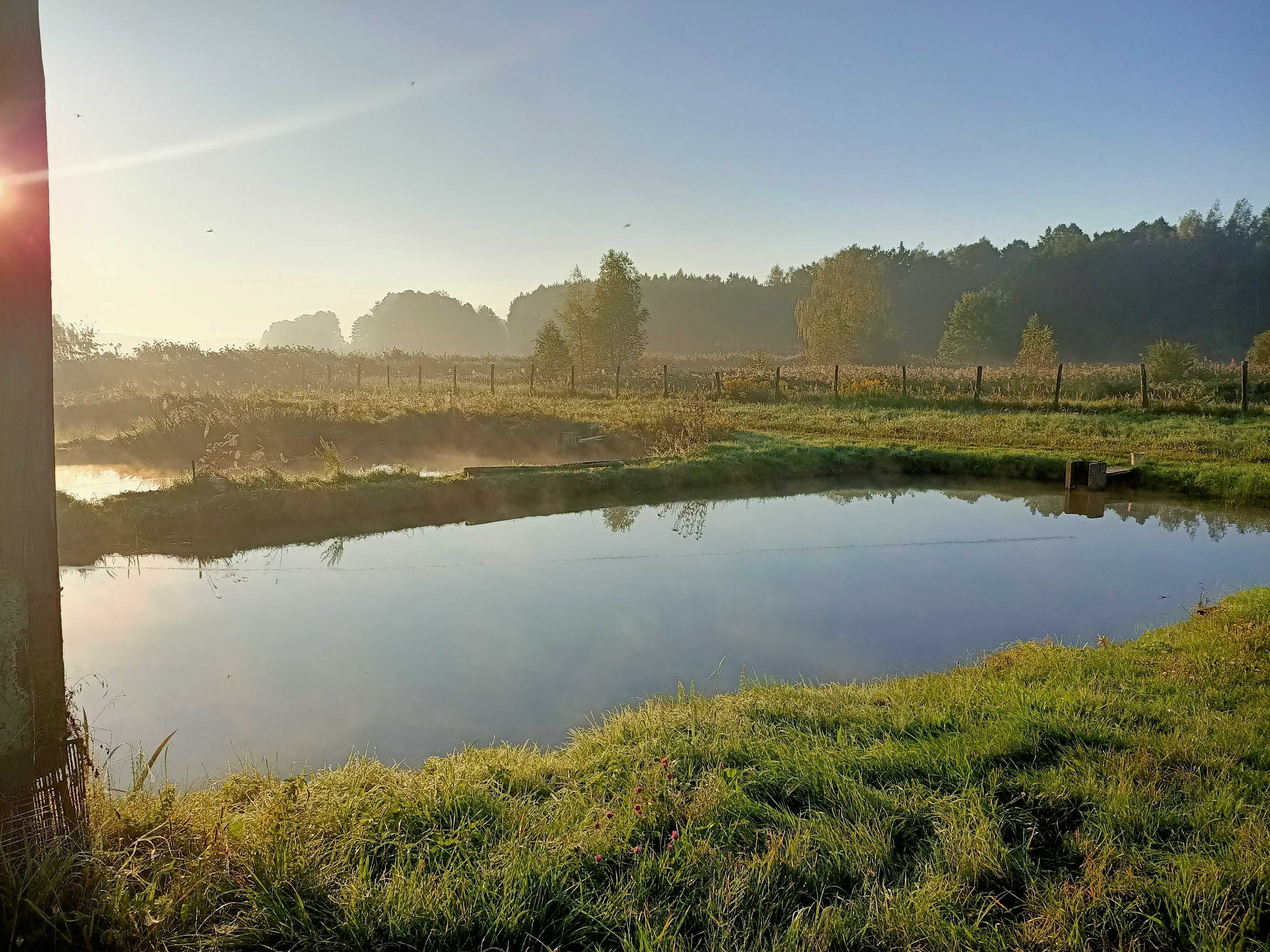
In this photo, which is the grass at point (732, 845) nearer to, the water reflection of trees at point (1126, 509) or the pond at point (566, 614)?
the pond at point (566, 614)

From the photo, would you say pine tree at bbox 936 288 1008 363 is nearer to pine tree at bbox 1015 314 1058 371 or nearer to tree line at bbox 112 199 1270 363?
tree line at bbox 112 199 1270 363

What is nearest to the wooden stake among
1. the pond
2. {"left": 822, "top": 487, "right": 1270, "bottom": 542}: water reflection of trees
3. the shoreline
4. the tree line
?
the pond

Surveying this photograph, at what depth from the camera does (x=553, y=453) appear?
17875mm

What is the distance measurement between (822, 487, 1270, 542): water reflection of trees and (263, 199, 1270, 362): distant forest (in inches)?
2177

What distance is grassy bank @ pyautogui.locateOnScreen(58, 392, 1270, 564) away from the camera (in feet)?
32.8

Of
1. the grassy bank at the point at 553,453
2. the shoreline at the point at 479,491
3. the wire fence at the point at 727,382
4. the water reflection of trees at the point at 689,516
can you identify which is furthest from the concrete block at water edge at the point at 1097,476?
the wire fence at the point at 727,382

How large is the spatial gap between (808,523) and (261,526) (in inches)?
330

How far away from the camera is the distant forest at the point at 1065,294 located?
81438 mm

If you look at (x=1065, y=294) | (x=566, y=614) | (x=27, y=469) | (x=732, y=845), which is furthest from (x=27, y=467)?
(x=1065, y=294)

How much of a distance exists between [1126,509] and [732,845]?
41.1 feet

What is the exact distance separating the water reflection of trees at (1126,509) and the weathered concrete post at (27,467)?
11923 mm

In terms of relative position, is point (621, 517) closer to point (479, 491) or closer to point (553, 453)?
point (479, 491)

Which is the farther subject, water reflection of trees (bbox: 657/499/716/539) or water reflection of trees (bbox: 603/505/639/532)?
water reflection of trees (bbox: 603/505/639/532)

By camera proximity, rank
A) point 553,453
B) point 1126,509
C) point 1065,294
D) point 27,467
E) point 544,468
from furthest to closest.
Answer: point 1065,294, point 553,453, point 544,468, point 1126,509, point 27,467
